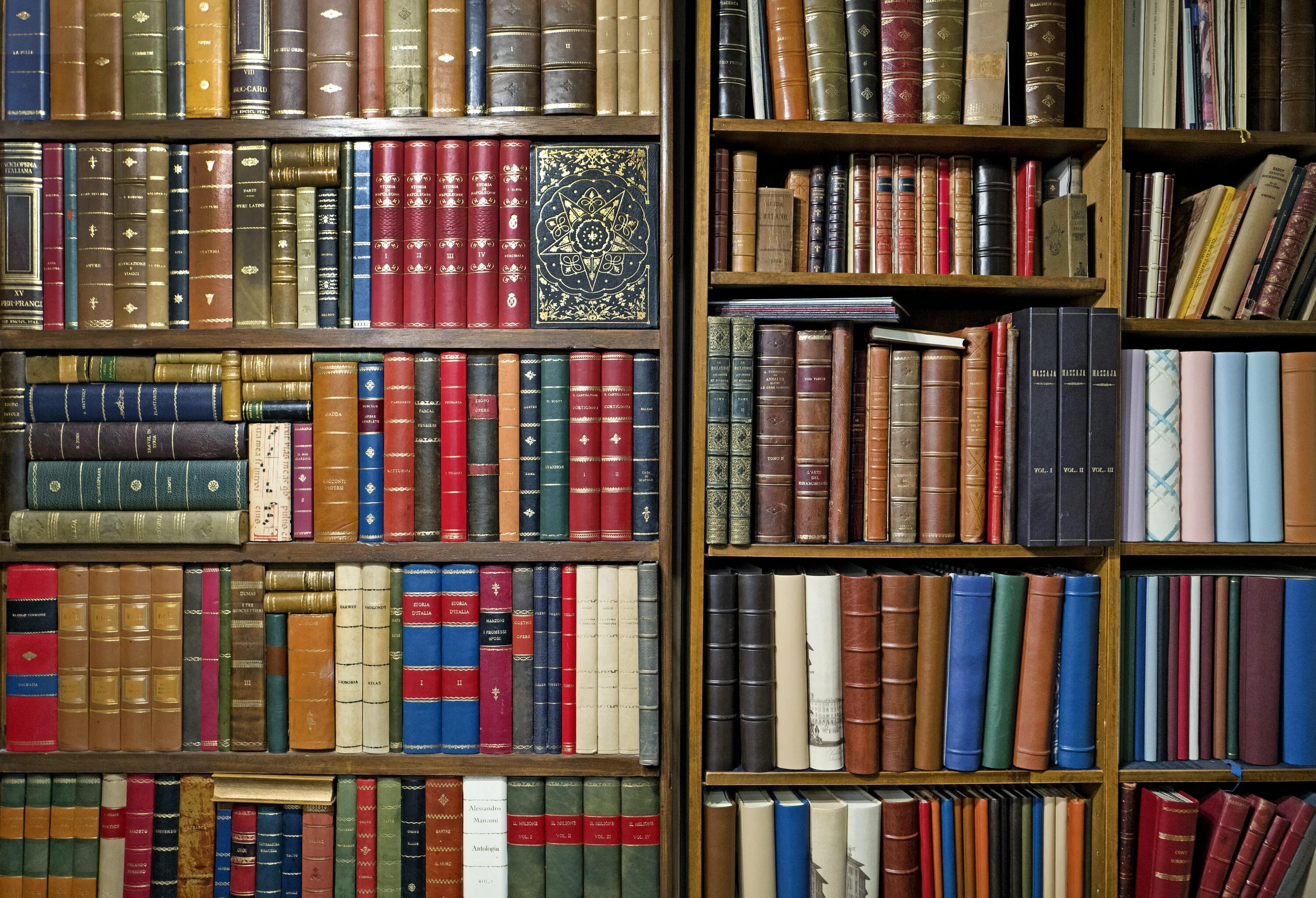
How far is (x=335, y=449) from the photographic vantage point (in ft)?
4.58

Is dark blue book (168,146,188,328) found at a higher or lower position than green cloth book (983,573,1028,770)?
higher

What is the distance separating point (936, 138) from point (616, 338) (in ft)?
2.12

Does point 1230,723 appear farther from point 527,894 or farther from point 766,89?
point 766,89

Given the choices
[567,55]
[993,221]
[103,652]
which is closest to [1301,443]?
[993,221]

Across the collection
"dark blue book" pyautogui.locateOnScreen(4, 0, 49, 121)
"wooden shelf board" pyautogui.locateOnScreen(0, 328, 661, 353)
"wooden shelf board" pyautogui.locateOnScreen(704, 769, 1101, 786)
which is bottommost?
"wooden shelf board" pyautogui.locateOnScreen(704, 769, 1101, 786)

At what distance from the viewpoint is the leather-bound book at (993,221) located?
56.4 inches

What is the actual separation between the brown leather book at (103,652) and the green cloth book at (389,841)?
18.7 inches

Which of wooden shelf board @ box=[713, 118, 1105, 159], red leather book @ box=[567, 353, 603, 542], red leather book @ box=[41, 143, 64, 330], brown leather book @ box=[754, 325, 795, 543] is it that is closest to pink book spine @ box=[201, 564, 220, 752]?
red leather book @ box=[41, 143, 64, 330]

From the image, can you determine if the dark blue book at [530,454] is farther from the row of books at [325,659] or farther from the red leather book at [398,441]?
the red leather book at [398,441]

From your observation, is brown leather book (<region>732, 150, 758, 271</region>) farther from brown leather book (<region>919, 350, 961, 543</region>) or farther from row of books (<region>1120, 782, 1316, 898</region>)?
row of books (<region>1120, 782, 1316, 898</region>)

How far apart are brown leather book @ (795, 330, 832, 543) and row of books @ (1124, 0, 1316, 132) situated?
2.25 ft

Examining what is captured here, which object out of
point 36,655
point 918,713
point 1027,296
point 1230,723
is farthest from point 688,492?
point 36,655

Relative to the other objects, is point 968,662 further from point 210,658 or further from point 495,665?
point 210,658

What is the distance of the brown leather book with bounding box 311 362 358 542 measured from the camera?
1396 mm
